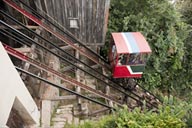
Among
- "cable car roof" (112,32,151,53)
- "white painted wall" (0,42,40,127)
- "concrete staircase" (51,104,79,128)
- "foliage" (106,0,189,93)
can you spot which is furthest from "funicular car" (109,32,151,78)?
"white painted wall" (0,42,40,127)

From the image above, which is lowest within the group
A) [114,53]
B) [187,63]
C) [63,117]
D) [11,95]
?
[63,117]

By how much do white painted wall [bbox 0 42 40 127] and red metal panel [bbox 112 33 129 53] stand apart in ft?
9.03

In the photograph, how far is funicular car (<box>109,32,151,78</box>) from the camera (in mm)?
6914

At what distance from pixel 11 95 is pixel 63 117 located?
6.87 feet

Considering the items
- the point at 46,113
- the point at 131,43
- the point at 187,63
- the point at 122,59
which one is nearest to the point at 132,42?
the point at 131,43

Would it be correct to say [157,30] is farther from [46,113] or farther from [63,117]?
[46,113]

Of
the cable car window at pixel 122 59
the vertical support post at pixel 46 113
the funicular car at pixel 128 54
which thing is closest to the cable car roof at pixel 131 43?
the funicular car at pixel 128 54

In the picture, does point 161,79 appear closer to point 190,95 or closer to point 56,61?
point 190,95

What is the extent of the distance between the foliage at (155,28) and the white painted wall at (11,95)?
4.12 metres

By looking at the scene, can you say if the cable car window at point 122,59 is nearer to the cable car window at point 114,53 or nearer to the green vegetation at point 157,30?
the cable car window at point 114,53

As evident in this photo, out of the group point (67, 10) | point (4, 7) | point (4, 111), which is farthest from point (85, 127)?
point (4, 7)

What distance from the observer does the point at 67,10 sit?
7.30 m

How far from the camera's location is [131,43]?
718 cm

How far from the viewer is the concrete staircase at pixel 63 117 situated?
5968mm
